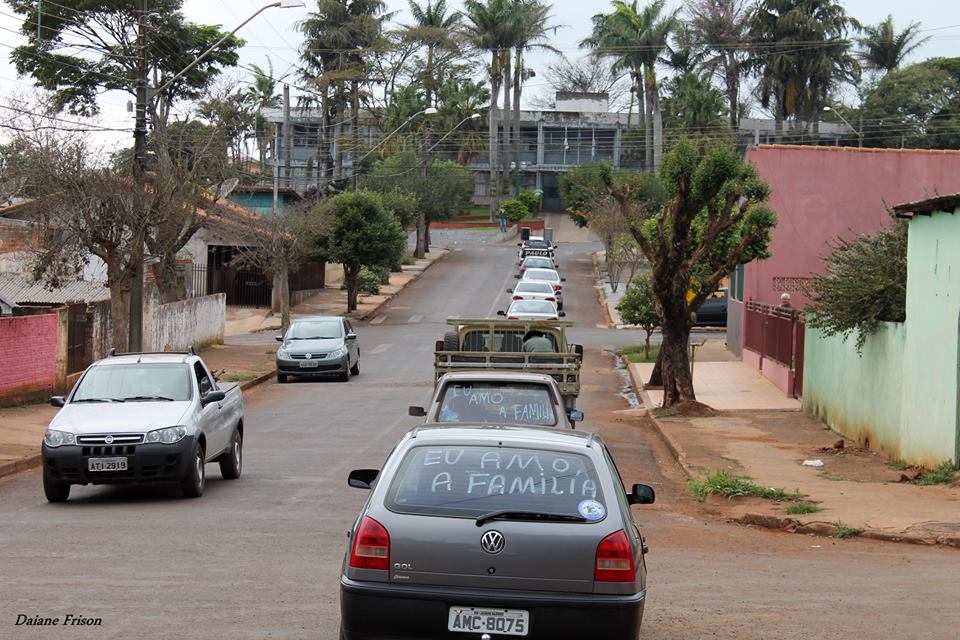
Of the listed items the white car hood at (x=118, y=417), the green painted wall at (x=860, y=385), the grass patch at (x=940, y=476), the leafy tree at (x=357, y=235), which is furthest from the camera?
the leafy tree at (x=357, y=235)

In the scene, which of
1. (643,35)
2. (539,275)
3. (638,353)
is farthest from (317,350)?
A: (643,35)

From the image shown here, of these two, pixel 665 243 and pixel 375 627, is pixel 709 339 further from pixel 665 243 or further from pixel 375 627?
pixel 375 627

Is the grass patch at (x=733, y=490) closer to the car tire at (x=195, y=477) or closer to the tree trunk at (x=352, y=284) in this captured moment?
the car tire at (x=195, y=477)

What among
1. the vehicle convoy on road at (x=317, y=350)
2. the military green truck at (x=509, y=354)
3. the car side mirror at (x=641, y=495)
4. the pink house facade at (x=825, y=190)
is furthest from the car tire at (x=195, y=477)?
the pink house facade at (x=825, y=190)

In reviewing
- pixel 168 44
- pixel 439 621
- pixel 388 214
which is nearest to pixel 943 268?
pixel 439 621

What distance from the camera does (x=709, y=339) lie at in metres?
45.0

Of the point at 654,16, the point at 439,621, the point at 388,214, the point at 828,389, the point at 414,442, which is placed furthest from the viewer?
the point at 654,16

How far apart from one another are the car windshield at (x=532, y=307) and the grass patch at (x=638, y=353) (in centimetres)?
260

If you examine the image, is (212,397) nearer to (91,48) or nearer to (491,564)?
(491,564)

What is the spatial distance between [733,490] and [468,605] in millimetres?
8759

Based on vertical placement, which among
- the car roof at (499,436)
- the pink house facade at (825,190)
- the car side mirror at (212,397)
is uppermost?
the pink house facade at (825,190)

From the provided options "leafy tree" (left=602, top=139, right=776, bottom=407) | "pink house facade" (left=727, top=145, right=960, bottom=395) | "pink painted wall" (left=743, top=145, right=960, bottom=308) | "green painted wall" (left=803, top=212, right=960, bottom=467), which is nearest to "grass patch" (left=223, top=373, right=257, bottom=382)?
"leafy tree" (left=602, top=139, right=776, bottom=407)

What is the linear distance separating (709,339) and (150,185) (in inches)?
898

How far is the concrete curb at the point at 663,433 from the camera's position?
58.9 ft
